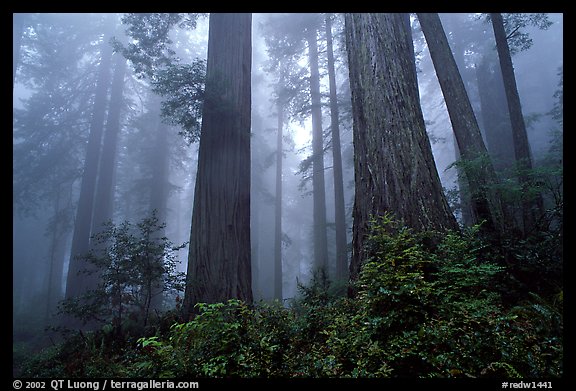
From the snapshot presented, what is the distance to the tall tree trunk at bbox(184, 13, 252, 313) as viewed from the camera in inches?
230

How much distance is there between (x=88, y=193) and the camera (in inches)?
722

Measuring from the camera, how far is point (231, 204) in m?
6.37

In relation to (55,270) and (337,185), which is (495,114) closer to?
(337,185)

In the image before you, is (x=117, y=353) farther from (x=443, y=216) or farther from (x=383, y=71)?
(x=383, y=71)

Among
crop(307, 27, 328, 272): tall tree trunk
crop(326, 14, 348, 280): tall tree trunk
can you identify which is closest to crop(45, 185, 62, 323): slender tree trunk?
crop(307, 27, 328, 272): tall tree trunk

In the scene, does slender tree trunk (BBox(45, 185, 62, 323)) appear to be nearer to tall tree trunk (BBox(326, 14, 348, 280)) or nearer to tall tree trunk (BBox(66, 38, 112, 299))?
tall tree trunk (BBox(66, 38, 112, 299))

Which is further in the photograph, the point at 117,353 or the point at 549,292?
the point at 117,353

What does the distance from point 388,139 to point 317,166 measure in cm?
1322

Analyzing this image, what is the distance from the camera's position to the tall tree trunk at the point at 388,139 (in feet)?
11.9

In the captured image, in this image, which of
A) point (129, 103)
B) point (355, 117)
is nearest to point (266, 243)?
point (129, 103)

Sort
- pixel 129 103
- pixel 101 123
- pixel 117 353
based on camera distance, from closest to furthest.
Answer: pixel 117 353, pixel 101 123, pixel 129 103

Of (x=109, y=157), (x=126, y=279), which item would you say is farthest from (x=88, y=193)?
(x=126, y=279)

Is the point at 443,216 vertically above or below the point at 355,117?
below

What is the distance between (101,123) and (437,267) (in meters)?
23.5
